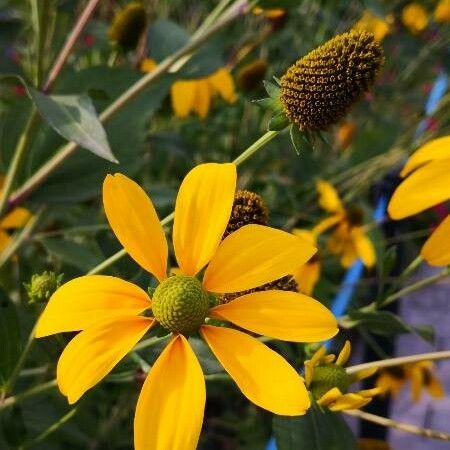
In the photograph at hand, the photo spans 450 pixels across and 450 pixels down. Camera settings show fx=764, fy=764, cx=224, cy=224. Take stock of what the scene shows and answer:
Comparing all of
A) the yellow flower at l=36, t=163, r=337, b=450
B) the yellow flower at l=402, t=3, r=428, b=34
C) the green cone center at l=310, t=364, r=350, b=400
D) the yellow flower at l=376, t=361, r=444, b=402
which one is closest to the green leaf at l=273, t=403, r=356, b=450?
the green cone center at l=310, t=364, r=350, b=400

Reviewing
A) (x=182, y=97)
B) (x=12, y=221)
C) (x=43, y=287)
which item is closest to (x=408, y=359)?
(x=43, y=287)

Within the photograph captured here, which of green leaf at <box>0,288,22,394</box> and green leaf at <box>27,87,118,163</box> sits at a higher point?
green leaf at <box>27,87,118,163</box>

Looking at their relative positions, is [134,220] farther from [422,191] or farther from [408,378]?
[408,378]

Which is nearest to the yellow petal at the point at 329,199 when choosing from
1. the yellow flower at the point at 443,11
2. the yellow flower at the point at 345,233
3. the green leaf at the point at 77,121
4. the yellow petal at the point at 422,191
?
the yellow flower at the point at 345,233

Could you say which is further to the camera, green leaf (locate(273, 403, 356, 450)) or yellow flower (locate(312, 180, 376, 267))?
yellow flower (locate(312, 180, 376, 267))

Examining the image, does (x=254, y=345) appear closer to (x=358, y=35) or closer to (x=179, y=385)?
(x=179, y=385)

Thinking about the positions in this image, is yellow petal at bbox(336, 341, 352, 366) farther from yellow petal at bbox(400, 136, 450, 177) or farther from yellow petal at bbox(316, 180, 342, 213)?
→ yellow petal at bbox(316, 180, 342, 213)

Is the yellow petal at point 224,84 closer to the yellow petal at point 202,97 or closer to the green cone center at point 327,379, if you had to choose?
the yellow petal at point 202,97
